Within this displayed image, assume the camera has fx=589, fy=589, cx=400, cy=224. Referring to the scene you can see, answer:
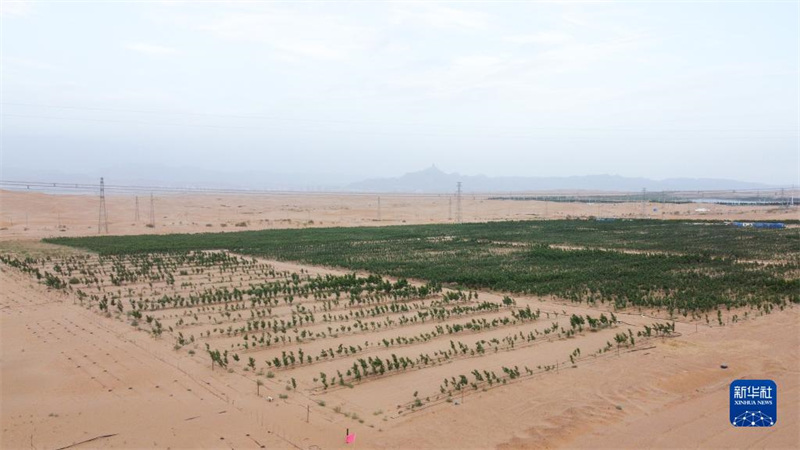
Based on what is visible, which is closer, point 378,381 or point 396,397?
point 396,397

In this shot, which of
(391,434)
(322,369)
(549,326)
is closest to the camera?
(391,434)

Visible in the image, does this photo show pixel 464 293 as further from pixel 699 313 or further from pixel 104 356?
pixel 104 356

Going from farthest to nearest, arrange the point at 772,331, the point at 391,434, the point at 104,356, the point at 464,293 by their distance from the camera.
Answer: the point at 464,293 → the point at 772,331 → the point at 104,356 → the point at 391,434

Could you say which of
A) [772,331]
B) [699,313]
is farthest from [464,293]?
[772,331]
